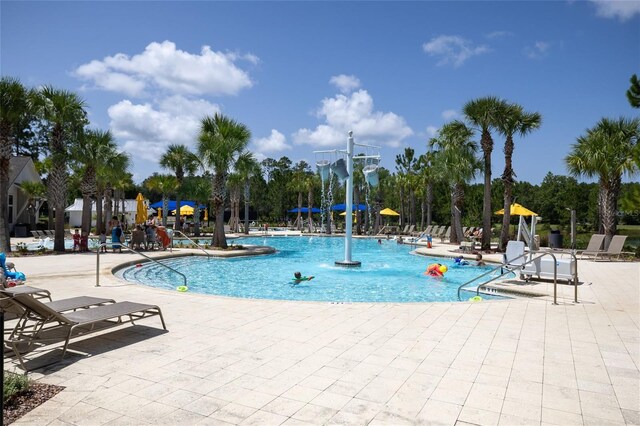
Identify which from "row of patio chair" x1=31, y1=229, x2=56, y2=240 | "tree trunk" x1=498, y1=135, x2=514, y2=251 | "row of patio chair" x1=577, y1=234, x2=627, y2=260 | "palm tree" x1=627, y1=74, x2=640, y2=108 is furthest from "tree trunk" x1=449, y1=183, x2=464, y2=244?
"row of patio chair" x1=31, y1=229, x2=56, y2=240

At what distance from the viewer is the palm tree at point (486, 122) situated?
20172mm

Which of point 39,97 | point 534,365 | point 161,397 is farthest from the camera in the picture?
point 39,97

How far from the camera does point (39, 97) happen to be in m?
17.3

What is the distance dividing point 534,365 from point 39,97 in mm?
19430

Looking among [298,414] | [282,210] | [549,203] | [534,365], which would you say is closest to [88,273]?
[298,414]

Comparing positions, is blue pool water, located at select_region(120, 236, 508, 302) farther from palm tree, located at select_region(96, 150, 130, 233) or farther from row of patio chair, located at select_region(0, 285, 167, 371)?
palm tree, located at select_region(96, 150, 130, 233)

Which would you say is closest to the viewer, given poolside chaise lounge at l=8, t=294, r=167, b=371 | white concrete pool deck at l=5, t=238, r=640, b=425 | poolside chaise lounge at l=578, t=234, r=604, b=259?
white concrete pool deck at l=5, t=238, r=640, b=425

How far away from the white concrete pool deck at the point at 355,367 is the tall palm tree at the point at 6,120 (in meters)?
12.9

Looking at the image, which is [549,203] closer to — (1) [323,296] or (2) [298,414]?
(1) [323,296]

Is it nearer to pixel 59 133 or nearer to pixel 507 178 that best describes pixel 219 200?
pixel 59 133

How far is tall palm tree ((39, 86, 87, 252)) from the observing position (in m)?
17.6

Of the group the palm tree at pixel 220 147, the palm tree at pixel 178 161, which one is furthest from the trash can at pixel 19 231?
the palm tree at pixel 220 147

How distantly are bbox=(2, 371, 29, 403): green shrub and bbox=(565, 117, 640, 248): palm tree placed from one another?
20685 millimetres

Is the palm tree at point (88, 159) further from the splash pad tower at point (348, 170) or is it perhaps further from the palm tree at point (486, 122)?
the palm tree at point (486, 122)
